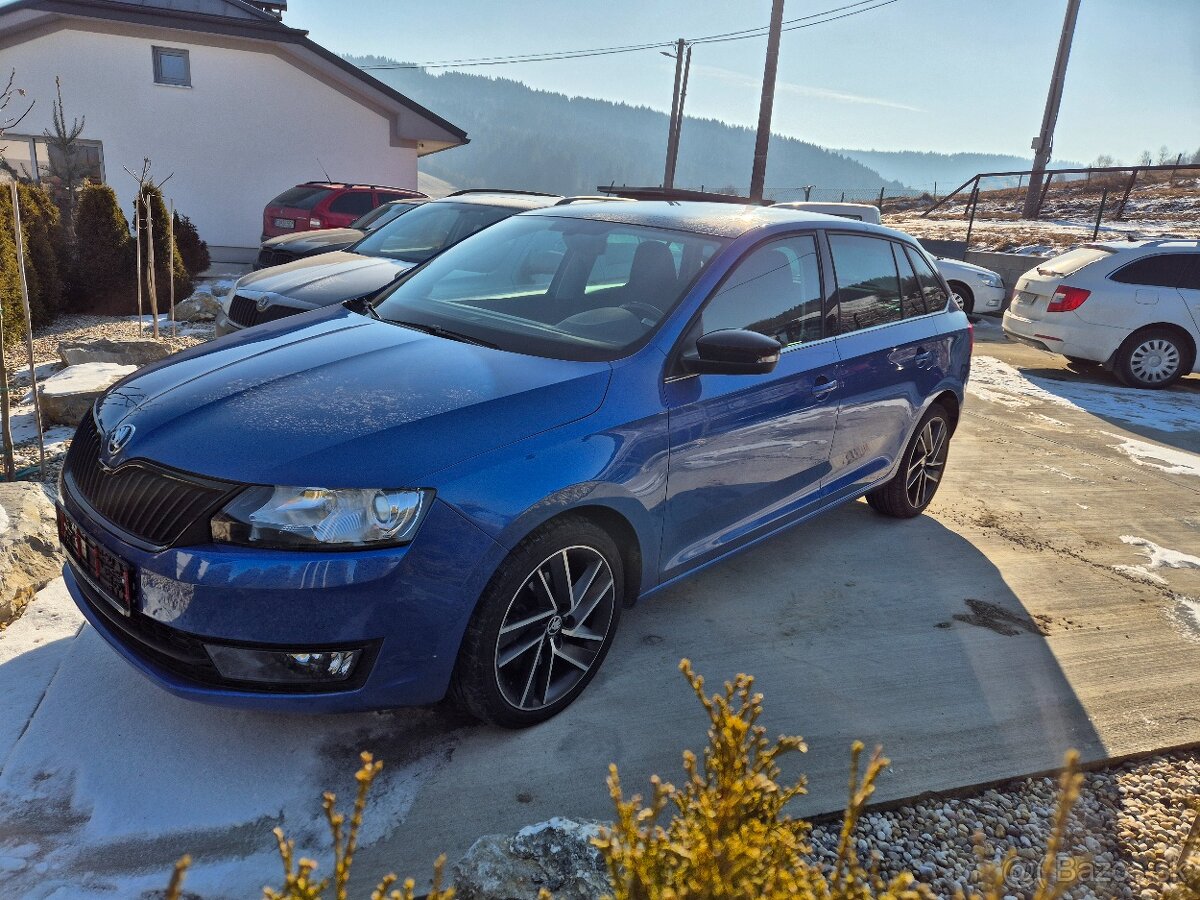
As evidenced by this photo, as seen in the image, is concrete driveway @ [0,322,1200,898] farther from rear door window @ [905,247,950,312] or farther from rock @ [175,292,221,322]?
rock @ [175,292,221,322]

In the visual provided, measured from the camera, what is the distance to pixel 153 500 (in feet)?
8.29

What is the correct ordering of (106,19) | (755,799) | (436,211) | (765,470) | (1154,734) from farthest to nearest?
(106,19)
(436,211)
(765,470)
(1154,734)
(755,799)

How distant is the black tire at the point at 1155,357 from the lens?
32.7ft

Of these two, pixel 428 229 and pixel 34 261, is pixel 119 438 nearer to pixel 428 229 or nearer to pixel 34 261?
pixel 428 229

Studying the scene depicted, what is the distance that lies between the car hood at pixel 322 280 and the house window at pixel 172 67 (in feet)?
48.4

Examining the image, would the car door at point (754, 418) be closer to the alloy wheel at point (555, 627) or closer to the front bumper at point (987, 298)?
the alloy wheel at point (555, 627)

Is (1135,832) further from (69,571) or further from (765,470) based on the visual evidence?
(69,571)

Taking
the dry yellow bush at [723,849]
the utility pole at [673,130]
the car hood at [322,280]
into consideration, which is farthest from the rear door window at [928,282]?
the utility pole at [673,130]

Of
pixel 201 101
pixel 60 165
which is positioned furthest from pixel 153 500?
pixel 201 101

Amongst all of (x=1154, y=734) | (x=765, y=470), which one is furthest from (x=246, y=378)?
(x=1154, y=734)

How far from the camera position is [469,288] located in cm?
391

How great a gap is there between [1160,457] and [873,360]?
421cm

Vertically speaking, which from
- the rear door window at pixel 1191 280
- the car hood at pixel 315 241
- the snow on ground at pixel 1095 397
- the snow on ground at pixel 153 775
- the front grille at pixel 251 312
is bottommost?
the snow on ground at pixel 153 775

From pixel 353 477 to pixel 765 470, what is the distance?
1.89 meters
